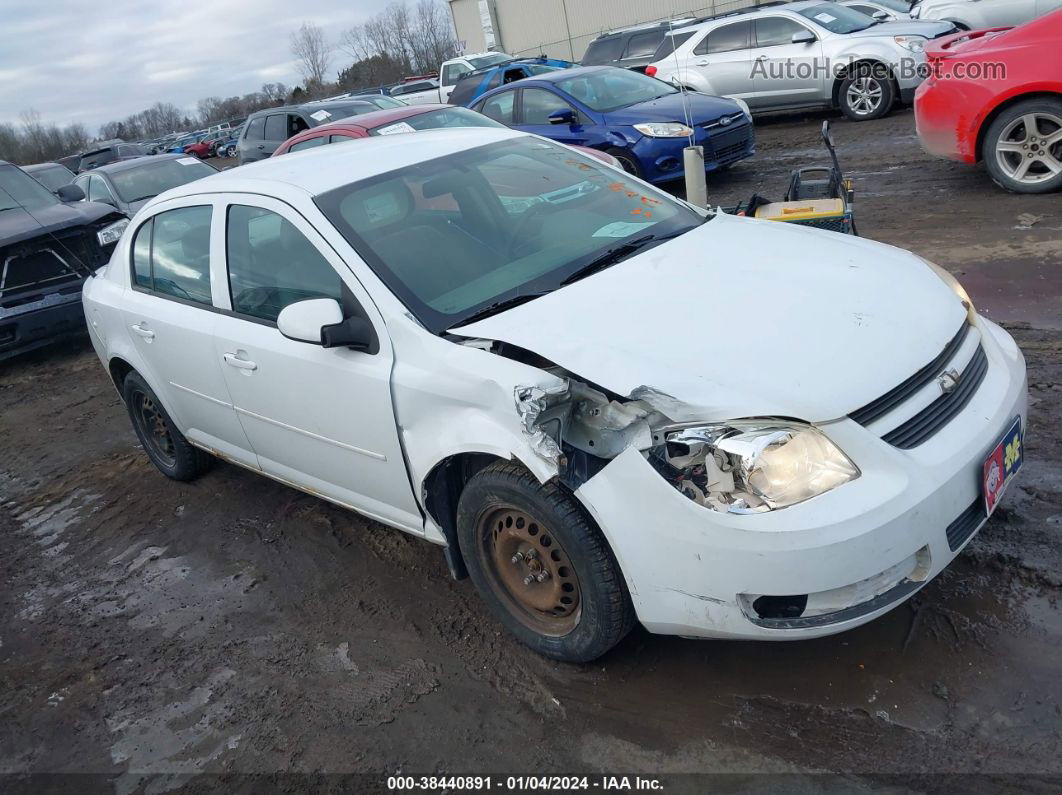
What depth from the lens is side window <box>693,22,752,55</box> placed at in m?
13.3

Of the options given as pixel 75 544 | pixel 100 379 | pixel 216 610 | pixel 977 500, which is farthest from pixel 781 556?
pixel 100 379

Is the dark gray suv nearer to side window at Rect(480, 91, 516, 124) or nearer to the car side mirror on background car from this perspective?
side window at Rect(480, 91, 516, 124)

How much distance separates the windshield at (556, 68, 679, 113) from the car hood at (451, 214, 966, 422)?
24.2 ft

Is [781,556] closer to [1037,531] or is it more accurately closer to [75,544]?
[1037,531]

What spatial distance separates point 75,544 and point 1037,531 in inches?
185

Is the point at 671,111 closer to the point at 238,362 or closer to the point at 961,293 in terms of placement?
the point at 961,293

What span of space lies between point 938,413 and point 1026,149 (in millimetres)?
5577

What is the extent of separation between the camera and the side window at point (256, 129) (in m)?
14.0

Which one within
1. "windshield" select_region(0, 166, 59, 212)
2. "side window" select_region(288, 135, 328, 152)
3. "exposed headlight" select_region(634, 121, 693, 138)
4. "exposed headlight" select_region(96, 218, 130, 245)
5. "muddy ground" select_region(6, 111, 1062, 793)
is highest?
"windshield" select_region(0, 166, 59, 212)

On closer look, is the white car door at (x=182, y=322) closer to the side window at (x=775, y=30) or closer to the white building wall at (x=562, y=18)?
the side window at (x=775, y=30)

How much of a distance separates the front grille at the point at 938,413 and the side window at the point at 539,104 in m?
8.32

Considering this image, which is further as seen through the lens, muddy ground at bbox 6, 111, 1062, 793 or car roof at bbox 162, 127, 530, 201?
car roof at bbox 162, 127, 530, 201

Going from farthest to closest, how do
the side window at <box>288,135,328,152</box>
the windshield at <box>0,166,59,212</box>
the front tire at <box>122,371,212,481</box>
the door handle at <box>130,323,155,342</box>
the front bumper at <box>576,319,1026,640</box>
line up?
1. the side window at <box>288,135,328,152</box>
2. the windshield at <box>0,166,59,212</box>
3. the front tire at <box>122,371,212,481</box>
4. the door handle at <box>130,323,155,342</box>
5. the front bumper at <box>576,319,1026,640</box>

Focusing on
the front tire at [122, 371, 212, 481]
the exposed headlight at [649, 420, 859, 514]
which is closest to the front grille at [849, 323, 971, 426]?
the exposed headlight at [649, 420, 859, 514]
